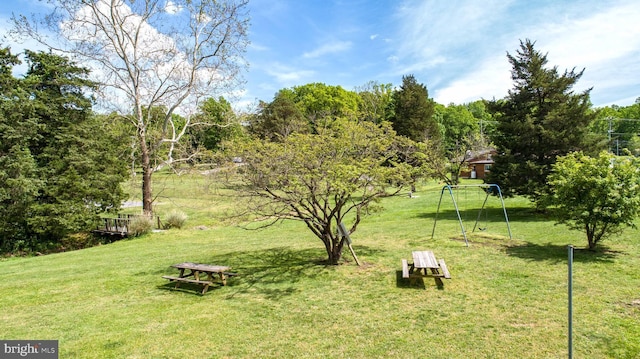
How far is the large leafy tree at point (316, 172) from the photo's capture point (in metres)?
7.91

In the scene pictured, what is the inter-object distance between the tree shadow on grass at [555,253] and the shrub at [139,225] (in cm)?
1542

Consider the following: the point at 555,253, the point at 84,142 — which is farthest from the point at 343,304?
the point at 84,142

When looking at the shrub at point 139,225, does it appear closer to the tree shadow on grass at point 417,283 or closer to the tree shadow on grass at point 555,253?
the tree shadow on grass at point 417,283

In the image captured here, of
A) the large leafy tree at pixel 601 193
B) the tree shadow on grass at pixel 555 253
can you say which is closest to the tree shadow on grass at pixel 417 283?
the tree shadow on grass at pixel 555 253

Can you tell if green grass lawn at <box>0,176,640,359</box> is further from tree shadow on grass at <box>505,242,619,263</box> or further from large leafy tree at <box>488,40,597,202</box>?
large leafy tree at <box>488,40,597,202</box>

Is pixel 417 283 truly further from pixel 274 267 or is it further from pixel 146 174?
pixel 146 174

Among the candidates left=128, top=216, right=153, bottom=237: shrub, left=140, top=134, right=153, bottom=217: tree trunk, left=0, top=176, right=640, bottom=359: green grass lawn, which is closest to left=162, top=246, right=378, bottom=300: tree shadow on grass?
left=0, top=176, right=640, bottom=359: green grass lawn

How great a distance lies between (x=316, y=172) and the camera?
7809 millimetres

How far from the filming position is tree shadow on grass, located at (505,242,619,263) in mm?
8734

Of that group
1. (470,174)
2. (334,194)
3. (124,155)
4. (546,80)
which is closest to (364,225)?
(334,194)

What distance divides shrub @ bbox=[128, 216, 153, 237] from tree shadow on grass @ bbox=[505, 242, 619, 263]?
50.6 feet

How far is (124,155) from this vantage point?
19047mm

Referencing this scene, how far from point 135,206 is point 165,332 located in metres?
24.9

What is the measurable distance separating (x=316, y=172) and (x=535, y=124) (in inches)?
538
